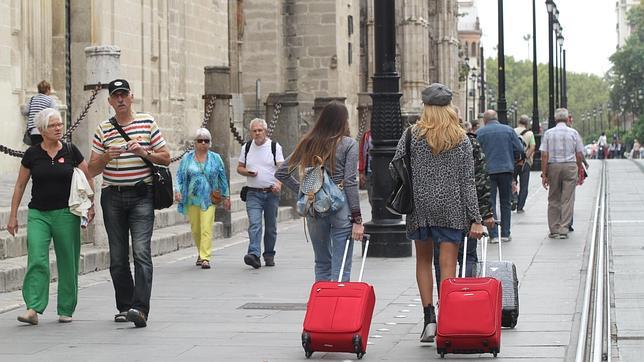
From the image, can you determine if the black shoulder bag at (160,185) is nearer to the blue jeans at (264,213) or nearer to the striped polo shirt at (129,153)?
the striped polo shirt at (129,153)

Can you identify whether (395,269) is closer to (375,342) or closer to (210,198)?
(210,198)

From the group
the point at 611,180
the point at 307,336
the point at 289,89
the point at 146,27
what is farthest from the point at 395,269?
the point at 611,180

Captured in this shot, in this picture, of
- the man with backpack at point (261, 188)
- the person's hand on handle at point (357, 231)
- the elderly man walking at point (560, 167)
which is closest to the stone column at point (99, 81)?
the man with backpack at point (261, 188)

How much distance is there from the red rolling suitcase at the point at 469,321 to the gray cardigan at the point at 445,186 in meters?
0.76

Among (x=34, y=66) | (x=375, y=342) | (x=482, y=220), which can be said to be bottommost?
(x=375, y=342)

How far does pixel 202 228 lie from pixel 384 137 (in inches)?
102

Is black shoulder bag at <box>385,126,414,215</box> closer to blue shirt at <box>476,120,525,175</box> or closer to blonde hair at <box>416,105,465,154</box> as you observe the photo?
blonde hair at <box>416,105,465,154</box>

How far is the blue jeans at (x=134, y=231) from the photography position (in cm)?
1175

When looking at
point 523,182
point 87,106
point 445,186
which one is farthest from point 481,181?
point 523,182

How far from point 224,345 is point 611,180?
34392 mm

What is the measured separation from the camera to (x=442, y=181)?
408 inches

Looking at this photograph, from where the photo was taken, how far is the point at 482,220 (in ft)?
35.9

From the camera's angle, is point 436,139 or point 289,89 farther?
point 289,89

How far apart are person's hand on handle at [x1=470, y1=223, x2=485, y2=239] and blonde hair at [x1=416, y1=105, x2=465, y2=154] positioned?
1.87 ft
